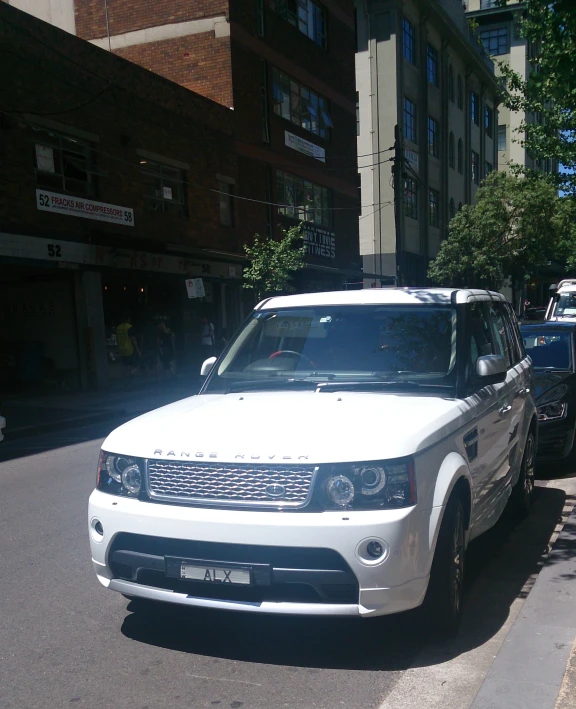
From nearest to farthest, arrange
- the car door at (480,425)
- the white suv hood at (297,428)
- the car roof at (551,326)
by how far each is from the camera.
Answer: the white suv hood at (297,428)
the car door at (480,425)
the car roof at (551,326)

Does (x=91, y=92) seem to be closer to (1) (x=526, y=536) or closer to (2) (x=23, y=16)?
(2) (x=23, y=16)

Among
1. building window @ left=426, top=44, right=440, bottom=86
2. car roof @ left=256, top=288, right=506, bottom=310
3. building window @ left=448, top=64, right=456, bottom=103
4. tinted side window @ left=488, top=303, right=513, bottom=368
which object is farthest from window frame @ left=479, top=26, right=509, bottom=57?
car roof @ left=256, top=288, right=506, bottom=310

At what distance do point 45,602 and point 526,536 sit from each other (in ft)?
12.1

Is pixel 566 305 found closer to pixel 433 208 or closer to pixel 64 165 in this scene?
pixel 64 165

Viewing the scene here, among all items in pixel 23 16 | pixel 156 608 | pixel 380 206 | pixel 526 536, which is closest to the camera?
pixel 156 608

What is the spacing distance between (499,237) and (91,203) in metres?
24.4

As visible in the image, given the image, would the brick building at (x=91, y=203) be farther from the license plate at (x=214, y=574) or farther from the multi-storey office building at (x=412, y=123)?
the license plate at (x=214, y=574)

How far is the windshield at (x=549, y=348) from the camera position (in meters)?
9.40

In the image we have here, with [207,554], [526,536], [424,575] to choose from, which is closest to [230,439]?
[207,554]

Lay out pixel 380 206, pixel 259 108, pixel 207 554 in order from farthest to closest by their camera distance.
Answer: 1. pixel 380 206
2. pixel 259 108
3. pixel 207 554

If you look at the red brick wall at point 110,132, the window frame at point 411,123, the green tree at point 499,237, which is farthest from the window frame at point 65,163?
the window frame at point 411,123

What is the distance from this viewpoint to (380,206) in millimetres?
38250

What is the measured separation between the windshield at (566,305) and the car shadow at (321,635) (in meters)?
18.8

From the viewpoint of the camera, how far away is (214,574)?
3.63 meters
